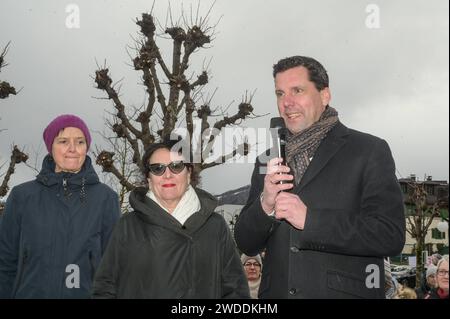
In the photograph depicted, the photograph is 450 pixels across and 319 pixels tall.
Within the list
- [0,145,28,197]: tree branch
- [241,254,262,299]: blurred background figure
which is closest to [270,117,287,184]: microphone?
[241,254,262,299]: blurred background figure

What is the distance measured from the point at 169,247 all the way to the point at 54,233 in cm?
89

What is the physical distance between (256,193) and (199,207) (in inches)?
14.7

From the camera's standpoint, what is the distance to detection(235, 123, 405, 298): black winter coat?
2762 mm

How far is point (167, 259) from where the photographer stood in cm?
316

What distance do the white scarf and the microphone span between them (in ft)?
2.37

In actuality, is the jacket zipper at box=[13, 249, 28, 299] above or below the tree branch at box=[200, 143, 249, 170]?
below

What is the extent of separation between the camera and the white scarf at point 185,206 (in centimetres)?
331

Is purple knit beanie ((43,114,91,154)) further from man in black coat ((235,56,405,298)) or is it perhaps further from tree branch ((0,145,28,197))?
tree branch ((0,145,28,197))

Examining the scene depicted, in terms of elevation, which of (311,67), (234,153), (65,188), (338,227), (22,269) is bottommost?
(22,269)

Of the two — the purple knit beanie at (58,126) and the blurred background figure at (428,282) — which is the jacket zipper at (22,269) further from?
the blurred background figure at (428,282)

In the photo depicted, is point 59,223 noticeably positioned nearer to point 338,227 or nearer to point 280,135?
point 280,135

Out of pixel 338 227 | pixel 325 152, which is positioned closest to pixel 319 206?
pixel 338 227

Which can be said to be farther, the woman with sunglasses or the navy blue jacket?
the navy blue jacket
